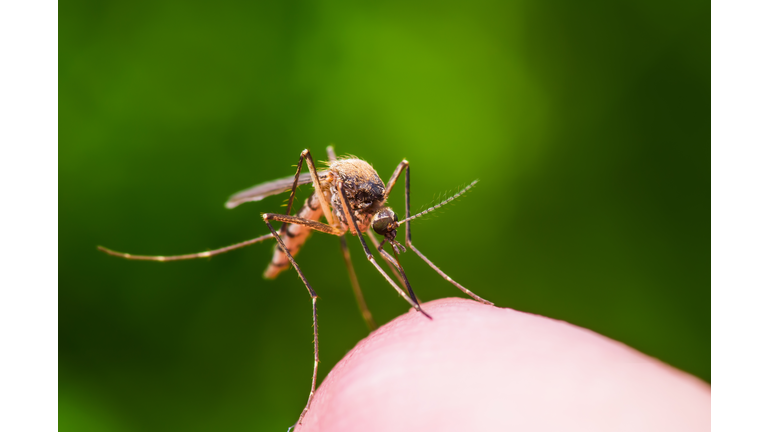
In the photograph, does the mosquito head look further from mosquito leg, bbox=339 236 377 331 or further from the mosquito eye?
mosquito leg, bbox=339 236 377 331

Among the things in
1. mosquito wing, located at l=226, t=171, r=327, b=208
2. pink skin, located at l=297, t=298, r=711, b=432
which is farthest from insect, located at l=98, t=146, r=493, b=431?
pink skin, located at l=297, t=298, r=711, b=432

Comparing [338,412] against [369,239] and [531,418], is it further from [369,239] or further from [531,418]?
[369,239]

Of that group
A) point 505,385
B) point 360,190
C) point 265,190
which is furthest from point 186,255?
point 505,385

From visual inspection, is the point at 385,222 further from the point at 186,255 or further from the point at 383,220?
the point at 186,255

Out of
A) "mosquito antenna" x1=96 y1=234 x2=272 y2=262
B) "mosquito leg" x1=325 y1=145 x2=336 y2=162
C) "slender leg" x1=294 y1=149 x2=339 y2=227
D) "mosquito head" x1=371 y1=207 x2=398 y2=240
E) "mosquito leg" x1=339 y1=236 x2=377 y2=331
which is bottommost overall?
"mosquito leg" x1=339 y1=236 x2=377 y2=331

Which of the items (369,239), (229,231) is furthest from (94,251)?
(369,239)

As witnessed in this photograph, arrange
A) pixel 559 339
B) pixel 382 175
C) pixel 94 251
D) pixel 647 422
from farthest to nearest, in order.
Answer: pixel 382 175
pixel 94 251
pixel 559 339
pixel 647 422

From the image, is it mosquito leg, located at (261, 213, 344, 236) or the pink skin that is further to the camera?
mosquito leg, located at (261, 213, 344, 236)
